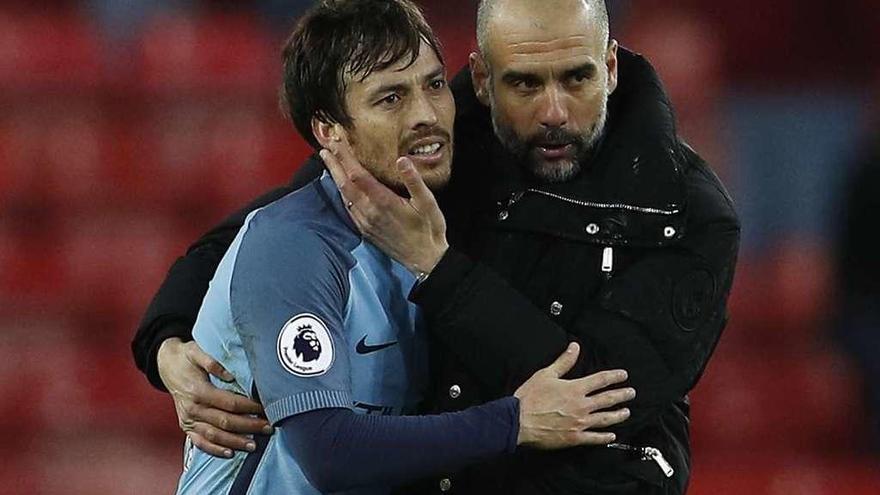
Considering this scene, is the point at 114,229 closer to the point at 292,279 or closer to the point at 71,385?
the point at 71,385

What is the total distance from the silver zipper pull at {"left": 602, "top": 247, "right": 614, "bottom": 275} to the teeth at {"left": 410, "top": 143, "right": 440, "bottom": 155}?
0.79 feet

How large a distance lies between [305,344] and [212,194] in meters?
2.60

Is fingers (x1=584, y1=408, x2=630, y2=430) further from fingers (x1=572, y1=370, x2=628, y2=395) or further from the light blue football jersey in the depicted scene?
the light blue football jersey

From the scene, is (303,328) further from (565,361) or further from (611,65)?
(611,65)

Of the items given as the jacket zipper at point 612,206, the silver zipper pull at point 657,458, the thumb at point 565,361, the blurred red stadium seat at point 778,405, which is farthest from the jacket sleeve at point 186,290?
the blurred red stadium seat at point 778,405

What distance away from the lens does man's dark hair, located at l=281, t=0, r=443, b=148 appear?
1.98 meters

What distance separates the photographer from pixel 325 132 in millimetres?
2049

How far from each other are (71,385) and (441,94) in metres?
2.35

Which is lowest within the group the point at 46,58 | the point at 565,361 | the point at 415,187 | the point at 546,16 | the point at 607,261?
the point at 565,361

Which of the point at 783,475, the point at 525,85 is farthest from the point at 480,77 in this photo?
the point at 783,475

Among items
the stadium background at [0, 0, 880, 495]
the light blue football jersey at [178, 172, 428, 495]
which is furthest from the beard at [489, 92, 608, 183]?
the stadium background at [0, 0, 880, 495]

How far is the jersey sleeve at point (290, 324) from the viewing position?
186 centimetres

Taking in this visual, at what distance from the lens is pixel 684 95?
4527 millimetres

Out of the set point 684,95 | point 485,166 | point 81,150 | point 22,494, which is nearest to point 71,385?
point 22,494
